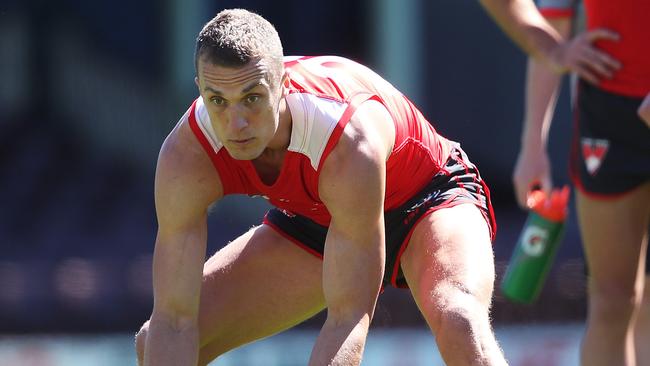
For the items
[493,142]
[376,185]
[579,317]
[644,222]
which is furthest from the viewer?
[493,142]

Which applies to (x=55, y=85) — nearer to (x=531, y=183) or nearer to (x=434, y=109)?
(x=434, y=109)

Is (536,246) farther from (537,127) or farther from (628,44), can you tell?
(628,44)

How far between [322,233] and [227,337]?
1.63 ft

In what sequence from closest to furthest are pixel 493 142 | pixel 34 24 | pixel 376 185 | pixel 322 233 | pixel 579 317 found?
1. pixel 376 185
2. pixel 322 233
3. pixel 579 317
4. pixel 493 142
5. pixel 34 24

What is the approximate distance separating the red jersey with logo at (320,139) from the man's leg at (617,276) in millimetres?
747

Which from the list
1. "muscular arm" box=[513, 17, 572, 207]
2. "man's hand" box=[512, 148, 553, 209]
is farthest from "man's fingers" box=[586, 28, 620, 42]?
"man's hand" box=[512, 148, 553, 209]

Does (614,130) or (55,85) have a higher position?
(614,130)

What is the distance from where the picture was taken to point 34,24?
10.5 metres

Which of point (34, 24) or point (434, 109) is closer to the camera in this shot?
point (434, 109)

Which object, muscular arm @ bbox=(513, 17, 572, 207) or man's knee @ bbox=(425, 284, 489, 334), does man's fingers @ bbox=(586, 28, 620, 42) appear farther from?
man's knee @ bbox=(425, 284, 489, 334)

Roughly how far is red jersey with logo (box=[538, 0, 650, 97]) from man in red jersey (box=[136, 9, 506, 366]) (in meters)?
0.76

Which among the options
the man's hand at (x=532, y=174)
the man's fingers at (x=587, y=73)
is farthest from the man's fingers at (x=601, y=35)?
the man's hand at (x=532, y=174)

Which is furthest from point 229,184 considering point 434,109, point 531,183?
point 434,109

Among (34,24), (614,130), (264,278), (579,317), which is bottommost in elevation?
(579,317)
